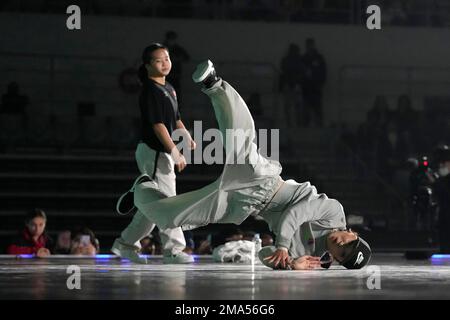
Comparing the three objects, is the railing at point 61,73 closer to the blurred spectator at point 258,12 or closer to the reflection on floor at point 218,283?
the blurred spectator at point 258,12

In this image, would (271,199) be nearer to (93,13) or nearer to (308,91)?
(308,91)

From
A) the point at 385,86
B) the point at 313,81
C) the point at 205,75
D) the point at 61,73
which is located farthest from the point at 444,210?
the point at 61,73

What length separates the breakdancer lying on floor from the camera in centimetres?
556

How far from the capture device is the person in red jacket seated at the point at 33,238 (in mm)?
8570

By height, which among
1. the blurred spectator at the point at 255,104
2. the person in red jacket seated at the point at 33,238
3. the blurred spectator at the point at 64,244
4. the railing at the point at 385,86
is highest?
the railing at the point at 385,86

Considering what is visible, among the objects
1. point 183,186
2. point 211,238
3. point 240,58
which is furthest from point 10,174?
point 240,58

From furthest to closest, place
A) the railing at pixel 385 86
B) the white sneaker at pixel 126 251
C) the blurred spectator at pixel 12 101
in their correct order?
the railing at pixel 385 86 < the blurred spectator at pixel 12 101 < the white sneaker at pixel 126 251

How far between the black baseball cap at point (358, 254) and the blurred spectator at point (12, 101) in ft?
28.8

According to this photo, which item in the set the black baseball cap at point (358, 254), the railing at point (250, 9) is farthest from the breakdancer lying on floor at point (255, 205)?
the railing at point (250, 9)

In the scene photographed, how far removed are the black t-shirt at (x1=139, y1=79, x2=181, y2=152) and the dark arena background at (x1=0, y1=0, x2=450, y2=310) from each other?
2.15 metres

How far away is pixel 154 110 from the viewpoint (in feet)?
22.0

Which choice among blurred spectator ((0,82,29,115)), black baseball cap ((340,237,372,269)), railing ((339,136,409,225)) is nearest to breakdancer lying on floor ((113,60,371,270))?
black baseball cap ((340,237,372,269))

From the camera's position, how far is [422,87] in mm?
16812
